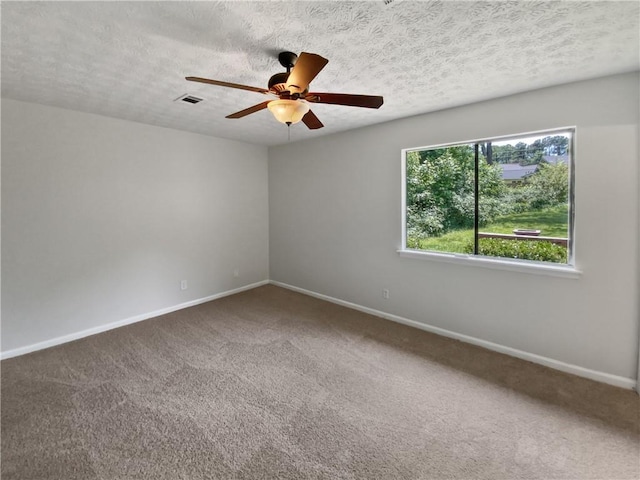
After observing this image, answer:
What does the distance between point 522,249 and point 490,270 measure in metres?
0.35

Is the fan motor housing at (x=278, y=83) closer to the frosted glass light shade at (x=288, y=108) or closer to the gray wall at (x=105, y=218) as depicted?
the frosted glass light shade at (x=288, y=108)

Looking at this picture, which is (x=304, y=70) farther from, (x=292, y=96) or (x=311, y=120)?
(x=311, y=120)

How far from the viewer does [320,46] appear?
1.78m

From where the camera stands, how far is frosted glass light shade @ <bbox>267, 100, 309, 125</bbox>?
5.74ft

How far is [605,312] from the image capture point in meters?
2.32

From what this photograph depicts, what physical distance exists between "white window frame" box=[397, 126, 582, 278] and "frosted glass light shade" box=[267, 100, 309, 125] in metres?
1.94

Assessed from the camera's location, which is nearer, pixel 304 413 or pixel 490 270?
pixel 304 413

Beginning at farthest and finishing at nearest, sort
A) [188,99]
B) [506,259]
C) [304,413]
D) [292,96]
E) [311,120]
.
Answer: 1. [506,259]
2. [188,99]
3. [311,120]
4. [304,413]
5. [292,96]

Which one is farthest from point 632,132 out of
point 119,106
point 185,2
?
point 119,106

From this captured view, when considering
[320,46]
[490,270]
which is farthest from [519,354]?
[320,46]

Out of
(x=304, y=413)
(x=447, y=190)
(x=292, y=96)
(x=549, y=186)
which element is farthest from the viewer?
(x=447, y=190)

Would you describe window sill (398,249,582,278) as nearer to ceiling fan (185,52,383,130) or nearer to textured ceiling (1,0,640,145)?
textured ceiling (1,0,640,145)

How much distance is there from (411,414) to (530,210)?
2.15 m

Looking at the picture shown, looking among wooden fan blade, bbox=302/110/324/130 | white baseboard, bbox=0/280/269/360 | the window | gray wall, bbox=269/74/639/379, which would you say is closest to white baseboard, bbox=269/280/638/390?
gray wall, bbox=269/74/639/379
